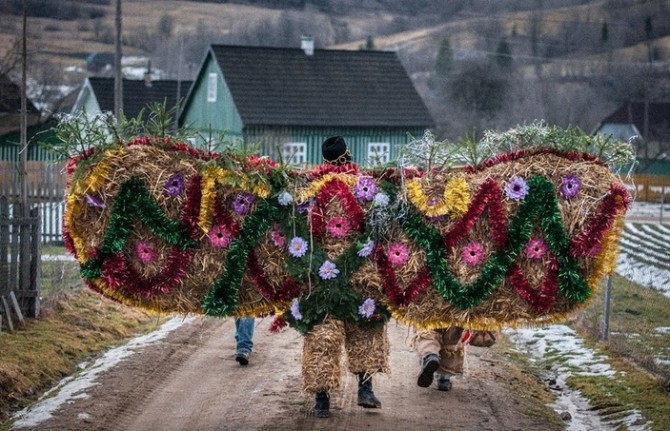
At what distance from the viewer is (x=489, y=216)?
9953 mm

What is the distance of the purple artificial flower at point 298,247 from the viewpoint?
9930 mm

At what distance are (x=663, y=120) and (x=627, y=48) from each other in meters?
15.2

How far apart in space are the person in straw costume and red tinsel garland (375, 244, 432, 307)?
422 mm

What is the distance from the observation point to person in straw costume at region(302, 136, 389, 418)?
1007 cm

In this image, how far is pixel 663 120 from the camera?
2534 inches

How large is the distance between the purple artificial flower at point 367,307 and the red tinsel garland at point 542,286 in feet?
4.06

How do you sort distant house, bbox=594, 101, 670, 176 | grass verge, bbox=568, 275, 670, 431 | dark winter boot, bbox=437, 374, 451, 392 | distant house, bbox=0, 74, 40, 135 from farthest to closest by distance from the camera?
distant house, bbox=594, 101, 670, 176
distant house, bbox=0, 74, 40, 135
dark winter boot, bbox=437, 374, 451, 392
grass verge, bbox=568, 275, 670, 431

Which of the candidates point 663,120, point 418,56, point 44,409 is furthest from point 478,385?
point 418,56

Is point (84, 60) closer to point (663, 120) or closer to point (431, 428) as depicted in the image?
point (663, 120)

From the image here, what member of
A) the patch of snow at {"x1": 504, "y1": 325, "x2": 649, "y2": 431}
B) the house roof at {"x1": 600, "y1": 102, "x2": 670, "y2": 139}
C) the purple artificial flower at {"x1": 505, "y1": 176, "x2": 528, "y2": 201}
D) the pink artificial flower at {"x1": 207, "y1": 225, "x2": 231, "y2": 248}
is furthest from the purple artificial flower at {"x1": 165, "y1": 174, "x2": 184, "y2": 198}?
the house roof at {"x1": 600, "y1": 102, "x2": 670, "y2": 139}

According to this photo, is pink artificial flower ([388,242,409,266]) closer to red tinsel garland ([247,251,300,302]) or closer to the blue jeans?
red tinsel garland ([247,251,300,302])

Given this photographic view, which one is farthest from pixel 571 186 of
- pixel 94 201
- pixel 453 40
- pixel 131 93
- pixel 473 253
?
pixel 453 40

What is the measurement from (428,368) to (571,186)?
2.27 m

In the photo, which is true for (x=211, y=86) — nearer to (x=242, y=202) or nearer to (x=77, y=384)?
(x=77, y=384)
